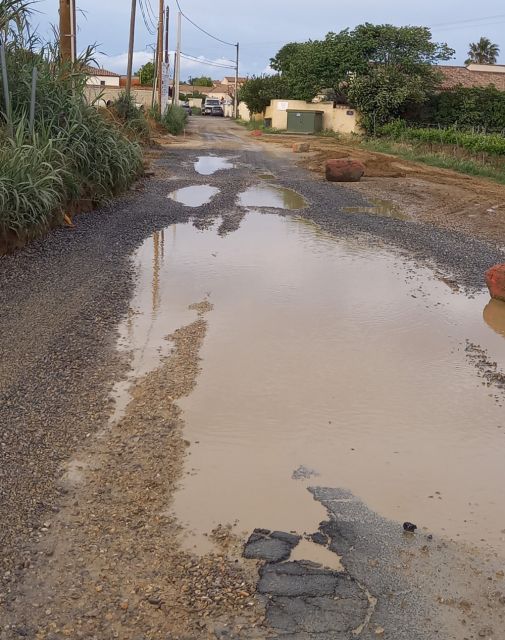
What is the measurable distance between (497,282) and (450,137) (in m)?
21.0

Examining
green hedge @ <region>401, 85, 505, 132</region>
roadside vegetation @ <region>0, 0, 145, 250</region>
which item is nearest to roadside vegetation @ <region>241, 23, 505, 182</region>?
green hedge @ <region>401, 85, 505, 132</region>

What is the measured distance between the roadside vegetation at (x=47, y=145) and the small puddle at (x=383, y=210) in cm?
468

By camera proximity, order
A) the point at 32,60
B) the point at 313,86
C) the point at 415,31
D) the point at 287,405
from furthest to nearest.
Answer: the point at 313,86
the point at 415,31
the point at 32,60
the point at 287,405

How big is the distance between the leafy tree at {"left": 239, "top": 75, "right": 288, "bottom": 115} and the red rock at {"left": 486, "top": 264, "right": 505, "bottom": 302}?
1897 inches

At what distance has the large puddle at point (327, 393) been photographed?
14.0 feet

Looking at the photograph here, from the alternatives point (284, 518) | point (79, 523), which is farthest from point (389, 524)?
point (79, 523)

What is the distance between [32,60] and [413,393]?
33.4ft

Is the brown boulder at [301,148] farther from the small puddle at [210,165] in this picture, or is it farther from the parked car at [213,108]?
the parked car at [213,108]

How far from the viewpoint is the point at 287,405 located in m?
5.57

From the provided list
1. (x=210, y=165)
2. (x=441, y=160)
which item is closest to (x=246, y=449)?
(x=210, y=165)

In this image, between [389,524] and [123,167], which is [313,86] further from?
[389,524]

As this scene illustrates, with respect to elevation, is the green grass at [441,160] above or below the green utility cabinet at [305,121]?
below

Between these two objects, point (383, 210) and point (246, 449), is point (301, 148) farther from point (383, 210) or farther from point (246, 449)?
point (246, 449)

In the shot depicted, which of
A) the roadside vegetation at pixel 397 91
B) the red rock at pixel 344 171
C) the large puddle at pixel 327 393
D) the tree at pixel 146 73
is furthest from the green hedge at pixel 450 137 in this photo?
the tree at pixel 146 73
